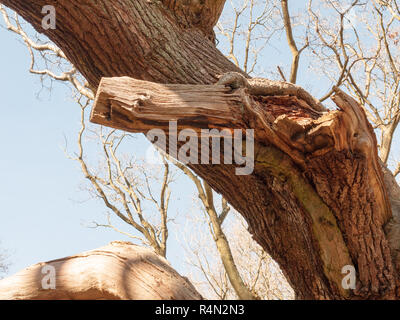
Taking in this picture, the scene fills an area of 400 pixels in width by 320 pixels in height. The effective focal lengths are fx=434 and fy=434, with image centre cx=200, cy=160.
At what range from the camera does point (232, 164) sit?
251 centimetres

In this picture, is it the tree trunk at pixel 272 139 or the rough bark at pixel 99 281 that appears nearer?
the rough bark at pixel 99 281

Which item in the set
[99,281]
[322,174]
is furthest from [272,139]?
[99,281]

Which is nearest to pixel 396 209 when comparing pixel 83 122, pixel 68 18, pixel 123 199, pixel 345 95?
pixel 345 95

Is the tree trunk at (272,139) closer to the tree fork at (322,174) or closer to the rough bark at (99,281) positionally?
the tree fork at (322,174)

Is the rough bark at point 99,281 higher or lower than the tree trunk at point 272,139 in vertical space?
lower

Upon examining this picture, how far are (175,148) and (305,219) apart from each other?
83cm

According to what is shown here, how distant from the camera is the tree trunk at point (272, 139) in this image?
221 cm

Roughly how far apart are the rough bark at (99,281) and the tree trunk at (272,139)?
0.66 meters

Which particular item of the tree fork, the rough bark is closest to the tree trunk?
the tree fork

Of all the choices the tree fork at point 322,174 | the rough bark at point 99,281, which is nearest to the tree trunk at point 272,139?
the tree fork at point 322,174
